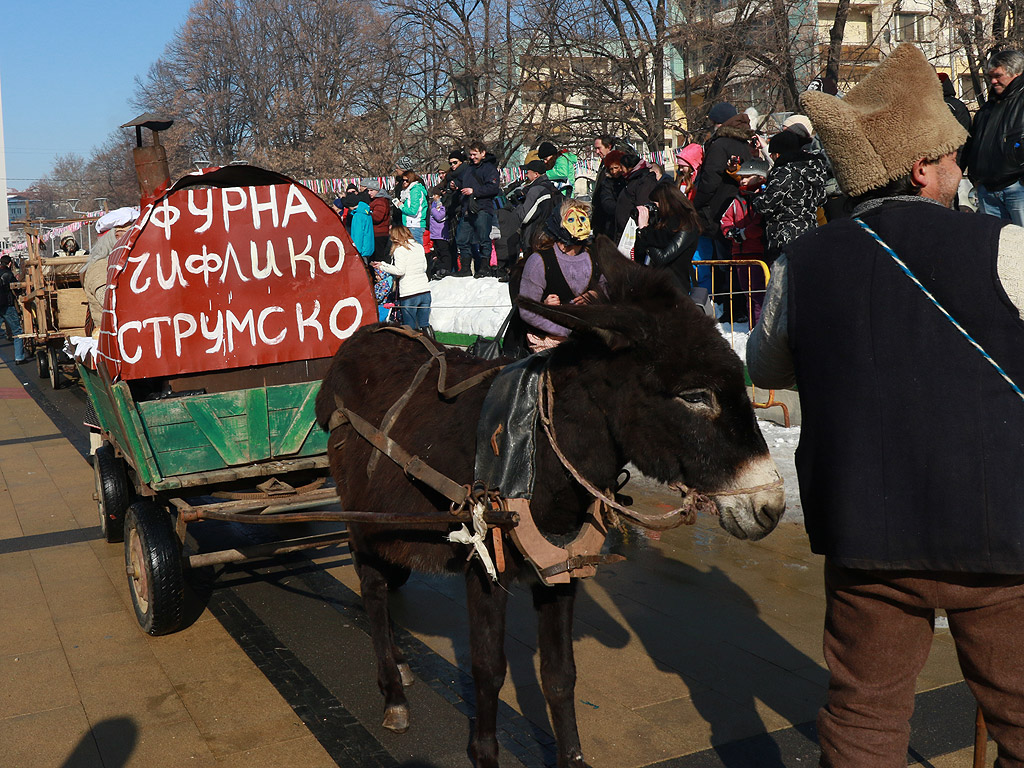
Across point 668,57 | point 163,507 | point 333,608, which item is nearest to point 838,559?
point 333,608

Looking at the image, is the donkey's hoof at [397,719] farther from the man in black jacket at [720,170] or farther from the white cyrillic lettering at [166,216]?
the man in black jacket at [720,170]

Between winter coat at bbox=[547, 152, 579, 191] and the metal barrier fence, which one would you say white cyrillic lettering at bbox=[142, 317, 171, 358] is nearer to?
the metal barrier fence

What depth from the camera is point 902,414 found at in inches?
85.4

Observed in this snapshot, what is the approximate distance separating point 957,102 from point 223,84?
1888 inches

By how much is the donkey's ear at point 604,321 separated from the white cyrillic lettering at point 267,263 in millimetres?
3114

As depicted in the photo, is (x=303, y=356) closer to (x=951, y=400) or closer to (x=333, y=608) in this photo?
(x=333, y=608)

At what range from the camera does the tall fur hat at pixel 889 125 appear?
229 cm

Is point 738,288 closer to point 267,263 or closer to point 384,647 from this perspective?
point 267,263

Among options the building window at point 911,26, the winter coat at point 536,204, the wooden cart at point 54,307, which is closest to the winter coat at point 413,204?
the winter coat at point 536,204

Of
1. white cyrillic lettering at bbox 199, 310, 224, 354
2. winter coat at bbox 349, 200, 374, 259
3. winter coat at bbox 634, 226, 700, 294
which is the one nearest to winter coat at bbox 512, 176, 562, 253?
winter coat at bbox 349, 200, 374, 259

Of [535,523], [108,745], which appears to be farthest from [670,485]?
[108,745]

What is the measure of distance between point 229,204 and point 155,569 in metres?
2.11

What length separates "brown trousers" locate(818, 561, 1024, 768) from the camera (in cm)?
220

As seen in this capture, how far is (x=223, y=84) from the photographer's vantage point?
1943 inches
